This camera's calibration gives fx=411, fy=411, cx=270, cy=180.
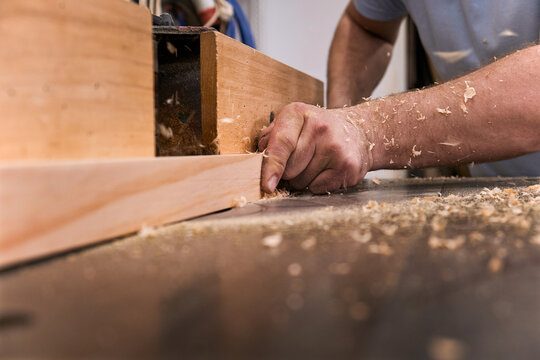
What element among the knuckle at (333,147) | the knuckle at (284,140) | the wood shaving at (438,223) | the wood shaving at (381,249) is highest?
the knuckle at (284,140)

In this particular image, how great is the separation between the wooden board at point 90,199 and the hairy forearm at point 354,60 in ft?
4.67

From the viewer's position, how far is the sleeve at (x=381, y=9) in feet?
6.24

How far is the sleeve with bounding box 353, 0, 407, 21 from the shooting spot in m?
1.90

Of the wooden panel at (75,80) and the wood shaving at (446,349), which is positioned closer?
the wood shaving at (446,349)

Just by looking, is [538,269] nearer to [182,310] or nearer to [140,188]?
[182,310]

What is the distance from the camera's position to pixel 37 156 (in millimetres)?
465

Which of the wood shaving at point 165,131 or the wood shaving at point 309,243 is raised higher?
the wood shaving at point 165,131

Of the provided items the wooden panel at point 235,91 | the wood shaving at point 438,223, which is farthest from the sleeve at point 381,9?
the wood shaving at point 438,223

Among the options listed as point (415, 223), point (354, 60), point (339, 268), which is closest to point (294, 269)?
point (339, 268)

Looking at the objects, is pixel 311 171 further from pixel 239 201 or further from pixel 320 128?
pixel 239 201

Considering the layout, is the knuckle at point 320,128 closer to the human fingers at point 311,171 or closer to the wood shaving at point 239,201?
the human fingers at point 311,171

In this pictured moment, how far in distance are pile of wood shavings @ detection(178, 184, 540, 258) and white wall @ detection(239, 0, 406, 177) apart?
1.72 meters

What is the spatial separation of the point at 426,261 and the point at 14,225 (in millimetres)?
392

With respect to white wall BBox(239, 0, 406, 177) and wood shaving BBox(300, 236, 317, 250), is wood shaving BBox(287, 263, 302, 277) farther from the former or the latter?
white wall BBox(239, 0, 406, 177)
